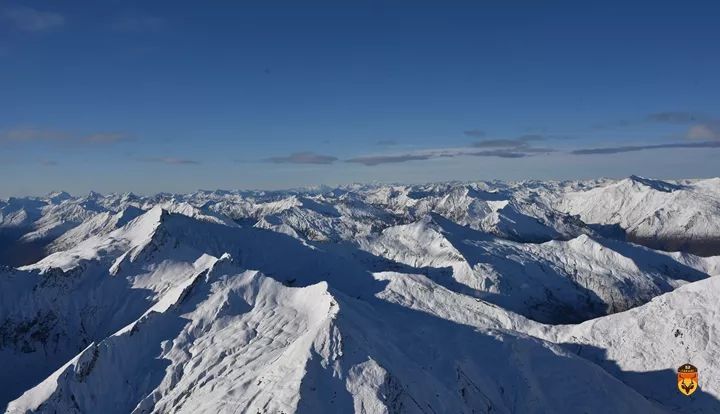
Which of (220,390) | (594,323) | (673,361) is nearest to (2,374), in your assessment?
(220,390)

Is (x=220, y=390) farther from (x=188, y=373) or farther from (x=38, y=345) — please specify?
(x=38, y=345)

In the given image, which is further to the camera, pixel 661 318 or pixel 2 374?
pixel 661 318

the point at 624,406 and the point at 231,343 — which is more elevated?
the point at 231,343

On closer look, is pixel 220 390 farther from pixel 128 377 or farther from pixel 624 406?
pixel 624 406

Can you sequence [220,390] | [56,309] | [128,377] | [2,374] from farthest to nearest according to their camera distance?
[56,309] < [2,374] < [128,377] < [220,390]

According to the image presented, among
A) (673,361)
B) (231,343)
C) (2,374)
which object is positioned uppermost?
(231,343)

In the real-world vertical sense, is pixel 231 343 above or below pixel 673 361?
above

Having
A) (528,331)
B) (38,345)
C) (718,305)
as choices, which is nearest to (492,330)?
(528,331)

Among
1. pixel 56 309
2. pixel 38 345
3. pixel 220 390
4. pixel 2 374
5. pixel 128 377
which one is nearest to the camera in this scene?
pixel 220 390

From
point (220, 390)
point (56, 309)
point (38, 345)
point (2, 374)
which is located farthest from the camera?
point (56, 309)
